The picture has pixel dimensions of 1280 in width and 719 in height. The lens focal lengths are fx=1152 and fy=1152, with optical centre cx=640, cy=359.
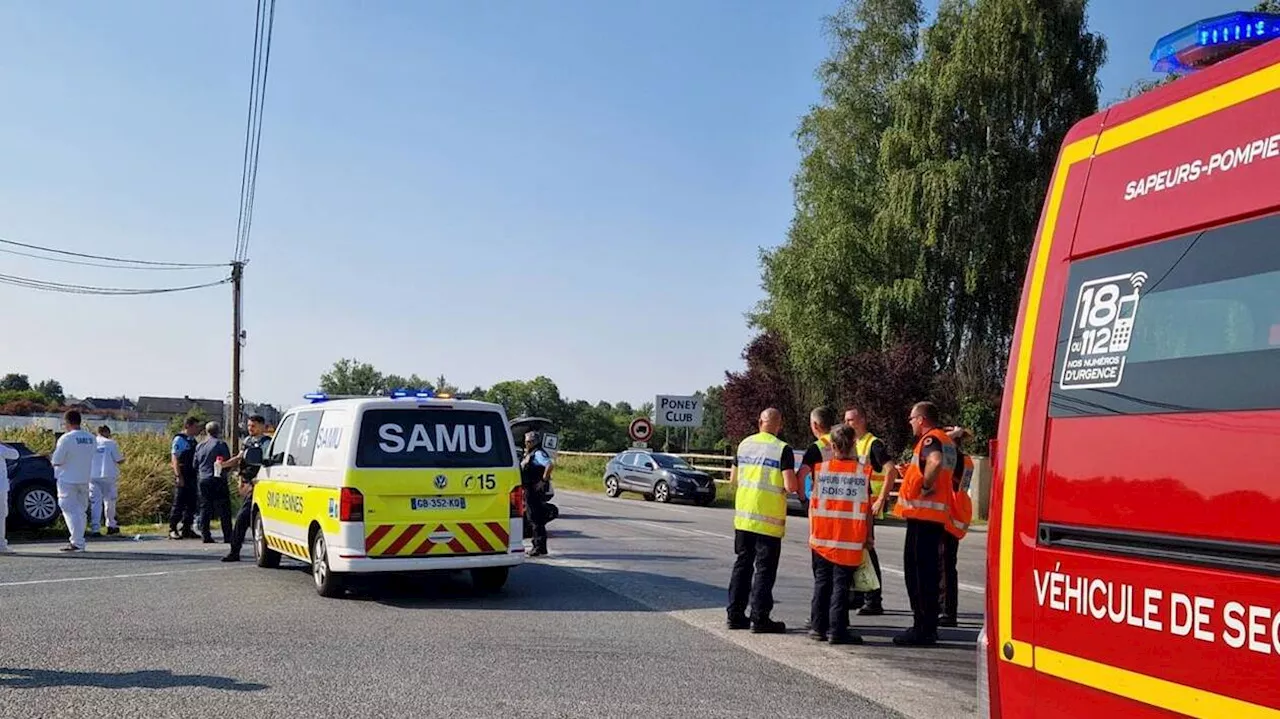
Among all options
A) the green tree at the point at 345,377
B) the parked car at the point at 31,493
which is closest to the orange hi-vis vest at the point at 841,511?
the parked car at the point at 31,493

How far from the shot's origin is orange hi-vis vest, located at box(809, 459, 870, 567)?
862 cm

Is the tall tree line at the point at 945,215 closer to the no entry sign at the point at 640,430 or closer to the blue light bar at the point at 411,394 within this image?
the no entry sign at the point at 640,430

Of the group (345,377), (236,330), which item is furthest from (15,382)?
(236,330)

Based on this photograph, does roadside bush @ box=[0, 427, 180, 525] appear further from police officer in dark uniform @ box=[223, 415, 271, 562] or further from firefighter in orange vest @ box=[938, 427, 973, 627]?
firefighter in orange vest @ box=[938, 427, 973, 627]

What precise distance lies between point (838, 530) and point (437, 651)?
10.1 feet

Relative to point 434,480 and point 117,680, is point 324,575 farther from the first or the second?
point 117,680

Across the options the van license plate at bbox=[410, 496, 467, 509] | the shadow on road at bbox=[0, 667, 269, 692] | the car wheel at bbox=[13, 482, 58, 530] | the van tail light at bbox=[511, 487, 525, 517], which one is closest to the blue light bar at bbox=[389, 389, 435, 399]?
the van license plate at bbox=[410, 496, 467, 509]

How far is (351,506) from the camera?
34.2ft

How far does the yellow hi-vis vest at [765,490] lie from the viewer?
8930mm

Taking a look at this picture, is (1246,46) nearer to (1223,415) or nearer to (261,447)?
(1223,415)

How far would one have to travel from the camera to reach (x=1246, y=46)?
3566 mm

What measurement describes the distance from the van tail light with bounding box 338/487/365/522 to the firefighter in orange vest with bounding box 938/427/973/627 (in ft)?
16.8

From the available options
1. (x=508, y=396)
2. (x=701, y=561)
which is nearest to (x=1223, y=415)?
(x=701, y=561)

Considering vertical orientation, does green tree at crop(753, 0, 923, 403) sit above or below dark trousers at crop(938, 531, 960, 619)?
above
